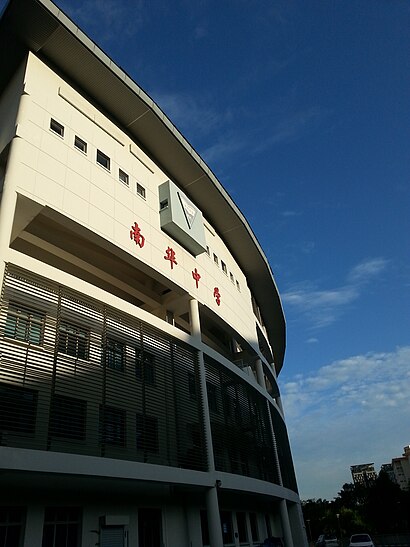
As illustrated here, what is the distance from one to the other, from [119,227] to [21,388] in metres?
6.84

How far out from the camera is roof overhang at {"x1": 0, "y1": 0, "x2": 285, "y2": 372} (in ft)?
50.2

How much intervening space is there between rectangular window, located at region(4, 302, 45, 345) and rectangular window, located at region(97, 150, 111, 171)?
7161mm

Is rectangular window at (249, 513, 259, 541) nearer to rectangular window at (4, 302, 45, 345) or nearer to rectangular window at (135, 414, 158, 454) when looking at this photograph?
rectangular window at (135, 414, 158, 454)

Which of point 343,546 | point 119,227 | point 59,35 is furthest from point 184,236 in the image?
point 343,546

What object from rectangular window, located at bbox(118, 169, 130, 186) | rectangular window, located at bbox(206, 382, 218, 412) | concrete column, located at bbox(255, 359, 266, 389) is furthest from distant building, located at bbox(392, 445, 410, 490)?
rectangular window, located at bbox(118, 169, 130, 186)

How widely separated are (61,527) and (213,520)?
542cm

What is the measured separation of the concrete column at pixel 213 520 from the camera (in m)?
14.8

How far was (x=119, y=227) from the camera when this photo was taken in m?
15.8

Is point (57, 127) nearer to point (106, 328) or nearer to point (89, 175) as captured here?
point (89, 175)

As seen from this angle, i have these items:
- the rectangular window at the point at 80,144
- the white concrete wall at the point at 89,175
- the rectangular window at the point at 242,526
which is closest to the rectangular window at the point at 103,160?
the white concrete wall at the point at 89,175

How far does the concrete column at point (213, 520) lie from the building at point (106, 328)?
50 millimetres

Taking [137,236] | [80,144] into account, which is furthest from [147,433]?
[80,144]

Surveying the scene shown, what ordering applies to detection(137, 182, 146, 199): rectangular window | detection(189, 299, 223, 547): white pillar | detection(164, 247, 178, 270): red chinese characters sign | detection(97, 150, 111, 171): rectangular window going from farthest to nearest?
detection(137, 182, 146, 199): rectangular window, detection(164, 247, 178, 270): red chinese characters sign, detection(97, 150, 111, 171): rectangular window, detection(189, 299, 223, 547): white pillar

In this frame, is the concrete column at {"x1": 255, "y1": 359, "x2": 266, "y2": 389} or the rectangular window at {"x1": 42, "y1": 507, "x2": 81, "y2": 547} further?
the concrete column at {"x1": 255, "y1": 359, "x2": 266, "y2": 389}
